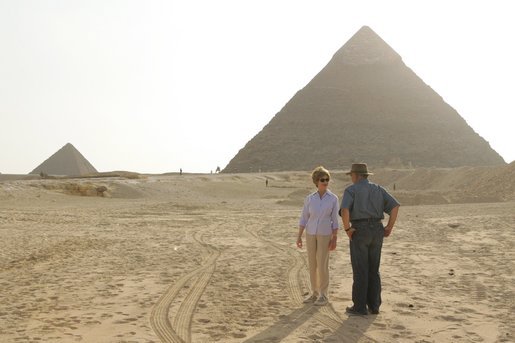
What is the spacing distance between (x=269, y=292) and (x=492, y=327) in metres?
1.95

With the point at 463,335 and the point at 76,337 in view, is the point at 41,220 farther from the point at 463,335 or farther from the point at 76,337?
the point at 463,335

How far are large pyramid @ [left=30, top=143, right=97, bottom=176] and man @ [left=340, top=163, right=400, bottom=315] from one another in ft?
205

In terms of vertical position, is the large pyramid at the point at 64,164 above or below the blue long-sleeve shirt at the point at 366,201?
above

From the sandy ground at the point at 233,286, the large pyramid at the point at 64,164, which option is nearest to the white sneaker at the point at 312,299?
the sandy ground at the point at 233,286

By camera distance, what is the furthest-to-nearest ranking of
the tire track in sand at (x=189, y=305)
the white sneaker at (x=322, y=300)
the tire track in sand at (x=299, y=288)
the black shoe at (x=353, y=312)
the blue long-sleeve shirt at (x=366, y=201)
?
the white sneaker at (x=322, y=300), the blue long-sleeve shirt at (x=366, y=201), the black shoe at (x=353, y=312), the tire track in sand at (x=299, y=288), the tire track in sand at (x=189, y=305)

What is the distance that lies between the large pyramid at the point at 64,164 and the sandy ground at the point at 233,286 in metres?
55.4

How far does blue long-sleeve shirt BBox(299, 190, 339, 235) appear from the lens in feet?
16.9

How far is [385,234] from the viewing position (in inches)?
195

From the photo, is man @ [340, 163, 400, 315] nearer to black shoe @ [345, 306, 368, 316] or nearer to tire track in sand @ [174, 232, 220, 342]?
black shoe @ [345, 306, 368, 316]

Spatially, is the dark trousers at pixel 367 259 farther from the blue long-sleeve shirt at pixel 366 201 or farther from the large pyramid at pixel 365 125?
the large pyramid at pixel 365 125

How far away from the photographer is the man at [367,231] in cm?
488

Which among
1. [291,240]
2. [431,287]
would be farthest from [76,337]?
[291,240]

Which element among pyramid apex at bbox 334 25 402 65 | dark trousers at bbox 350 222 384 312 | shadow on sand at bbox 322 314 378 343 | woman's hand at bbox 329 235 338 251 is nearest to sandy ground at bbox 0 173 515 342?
shadow on sand at bbox 322 314 378 343

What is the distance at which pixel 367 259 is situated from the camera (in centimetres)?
491
